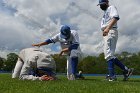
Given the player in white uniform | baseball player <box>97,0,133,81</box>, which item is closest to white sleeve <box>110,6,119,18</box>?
baseball player <box>97,0,133,81</box>

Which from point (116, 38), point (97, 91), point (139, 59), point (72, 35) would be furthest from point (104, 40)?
point (139, 59)

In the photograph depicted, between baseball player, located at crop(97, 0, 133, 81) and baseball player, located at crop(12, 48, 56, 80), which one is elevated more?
baseball player, located at crop(97, 0, 133, 81)

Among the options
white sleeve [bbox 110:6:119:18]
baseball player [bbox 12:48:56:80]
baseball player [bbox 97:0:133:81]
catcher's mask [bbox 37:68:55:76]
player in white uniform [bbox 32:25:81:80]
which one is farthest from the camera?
player in white uniform [bbox 32:25:81:80]

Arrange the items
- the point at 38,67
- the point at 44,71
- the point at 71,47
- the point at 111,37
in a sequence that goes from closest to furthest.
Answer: the point at 38,67 → the point at 44,71 → the point at 111,37 → the point at 71,47

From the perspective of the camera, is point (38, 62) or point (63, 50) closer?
point (38, 62)

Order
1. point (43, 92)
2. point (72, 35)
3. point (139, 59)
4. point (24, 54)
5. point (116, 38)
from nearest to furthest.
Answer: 1. point (43, 92)
2. point (24, 54)
3. point (116, 38)
4. point (72, 35)
5. point (139, 59)

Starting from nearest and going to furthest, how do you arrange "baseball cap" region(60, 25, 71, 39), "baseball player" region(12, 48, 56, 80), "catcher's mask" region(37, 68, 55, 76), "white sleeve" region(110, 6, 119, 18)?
"baseball player" region(12, 48, 56, 80), "catcher's mask" region(37, 68, 55, 76), "white sleeve" region(110, 6, 119, 18), "baseball cap" region(60, 25, 71, 39)

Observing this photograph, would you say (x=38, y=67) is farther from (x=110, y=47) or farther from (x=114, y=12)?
(x=114, y=12)

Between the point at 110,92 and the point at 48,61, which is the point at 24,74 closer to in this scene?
the point at 48,61

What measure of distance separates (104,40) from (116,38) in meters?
0.38

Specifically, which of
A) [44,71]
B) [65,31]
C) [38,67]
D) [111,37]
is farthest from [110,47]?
[38,67]

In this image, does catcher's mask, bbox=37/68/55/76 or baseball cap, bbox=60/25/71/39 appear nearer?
catcher's mask, bbox=37/68/55/76

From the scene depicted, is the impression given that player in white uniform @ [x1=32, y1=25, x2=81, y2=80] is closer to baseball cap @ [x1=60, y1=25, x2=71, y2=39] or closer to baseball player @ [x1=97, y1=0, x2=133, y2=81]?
baseball cap @ [x1=60, y1=25, x2=71, y2=39]

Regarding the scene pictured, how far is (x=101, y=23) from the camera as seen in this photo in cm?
1204
